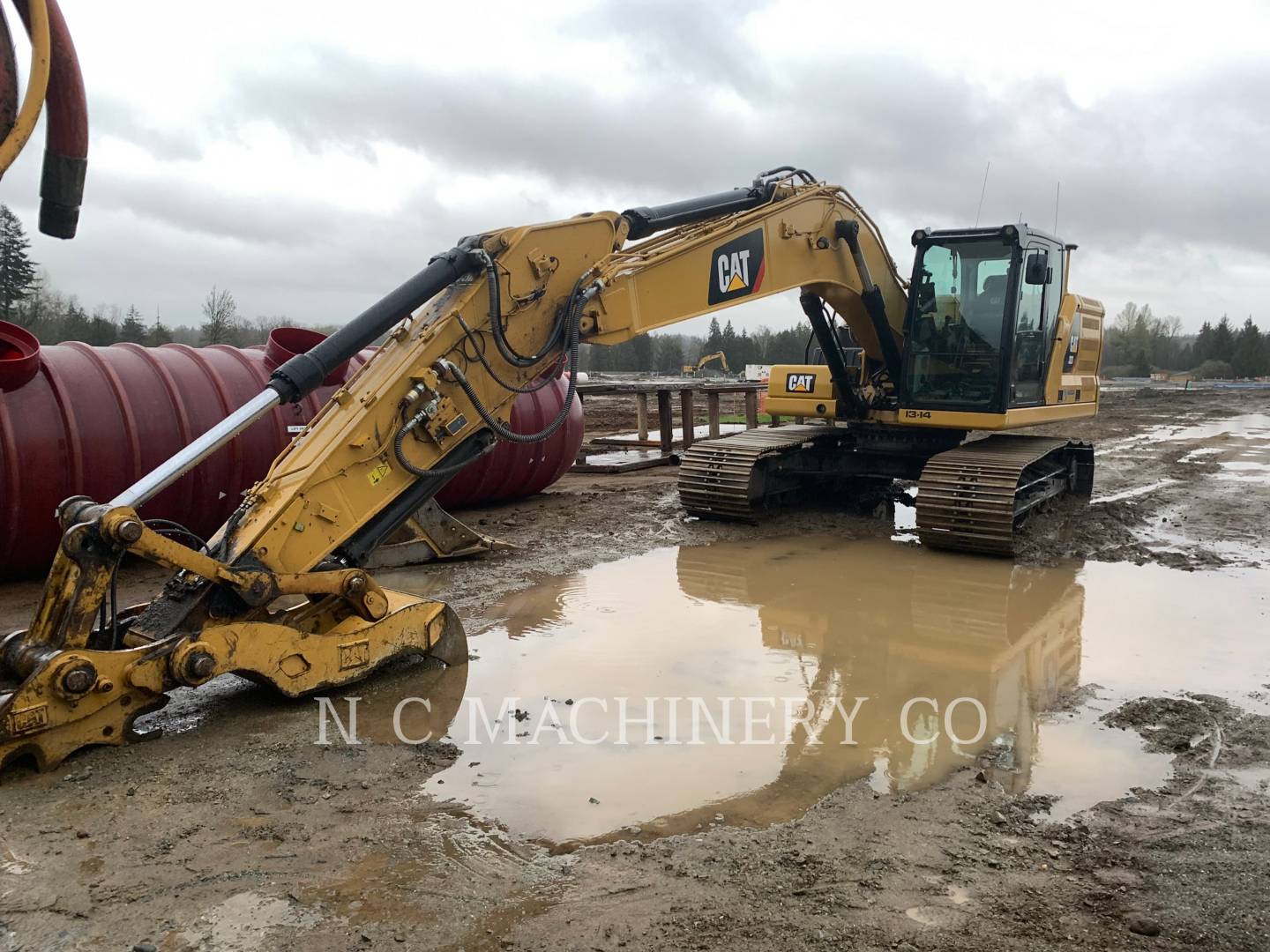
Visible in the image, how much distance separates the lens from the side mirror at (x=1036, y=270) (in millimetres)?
8633

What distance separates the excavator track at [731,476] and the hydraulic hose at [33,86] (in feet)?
26.2

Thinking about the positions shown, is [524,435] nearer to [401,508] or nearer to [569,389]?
[569,389]

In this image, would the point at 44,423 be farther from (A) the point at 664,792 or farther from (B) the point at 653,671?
(A) the point at 664,792

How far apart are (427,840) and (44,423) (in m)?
5.31

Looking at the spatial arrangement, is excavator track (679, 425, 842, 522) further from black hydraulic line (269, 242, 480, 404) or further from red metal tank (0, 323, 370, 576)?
black hydraulic line (269, 242, 480, 404)

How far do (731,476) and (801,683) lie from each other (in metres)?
4.46

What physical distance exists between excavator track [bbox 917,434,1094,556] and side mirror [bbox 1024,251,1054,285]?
1.59m

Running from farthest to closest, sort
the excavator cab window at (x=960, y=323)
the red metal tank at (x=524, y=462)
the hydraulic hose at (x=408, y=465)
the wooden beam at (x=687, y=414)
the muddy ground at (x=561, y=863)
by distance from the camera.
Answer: the wooden beam at (x=687, y=414) < the red metal tank at (x=524, y=462) < the excavator cab window at (x=960, y=323) < the hydraulic hose at (x=408, y=465) < the muddy ground at (x=561, y=863)

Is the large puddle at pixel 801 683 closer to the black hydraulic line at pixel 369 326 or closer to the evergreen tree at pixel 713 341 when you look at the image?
the black hydraulic line at pixel 369 326

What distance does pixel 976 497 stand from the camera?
27.0ft

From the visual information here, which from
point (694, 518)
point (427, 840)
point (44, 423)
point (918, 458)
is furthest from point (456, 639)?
point (918, 458)

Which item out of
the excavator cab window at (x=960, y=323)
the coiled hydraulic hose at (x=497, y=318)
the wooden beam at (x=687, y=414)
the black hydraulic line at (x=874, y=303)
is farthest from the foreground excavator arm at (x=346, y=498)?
the wooden beam at (x=687, y=414)

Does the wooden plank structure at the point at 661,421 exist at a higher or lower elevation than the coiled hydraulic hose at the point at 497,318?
lower

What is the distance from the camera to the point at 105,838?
3.39m
